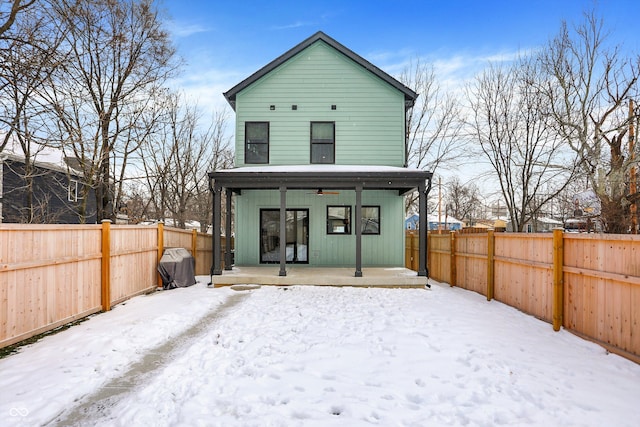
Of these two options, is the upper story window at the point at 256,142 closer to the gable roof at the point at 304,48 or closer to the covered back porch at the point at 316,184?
the gable roof at the point at 304,48

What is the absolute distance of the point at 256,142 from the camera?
39.4 feet

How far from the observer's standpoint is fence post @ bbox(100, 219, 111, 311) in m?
6.63

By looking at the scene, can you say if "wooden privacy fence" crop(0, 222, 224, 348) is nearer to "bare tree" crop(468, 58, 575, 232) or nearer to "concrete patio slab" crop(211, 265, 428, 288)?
"concrete patio slab" crop(211, 265, 428, 288)

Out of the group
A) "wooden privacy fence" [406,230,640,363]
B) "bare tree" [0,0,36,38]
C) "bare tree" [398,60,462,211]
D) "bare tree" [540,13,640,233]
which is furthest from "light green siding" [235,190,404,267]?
"bare tree" [398,60,462,211]

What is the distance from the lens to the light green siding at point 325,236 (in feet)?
39.3

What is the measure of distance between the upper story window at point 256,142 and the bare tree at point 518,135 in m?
9.95

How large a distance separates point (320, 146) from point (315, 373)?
9189 mm

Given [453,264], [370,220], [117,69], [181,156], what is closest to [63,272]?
[370,220]

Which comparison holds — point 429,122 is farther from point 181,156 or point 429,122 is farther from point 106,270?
point 106,270

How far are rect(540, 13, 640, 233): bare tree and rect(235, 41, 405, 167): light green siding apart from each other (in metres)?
6.53

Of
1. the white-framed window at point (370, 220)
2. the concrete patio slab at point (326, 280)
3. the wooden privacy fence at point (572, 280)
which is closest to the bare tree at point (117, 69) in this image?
the concrete patio slab at point (326, 280)

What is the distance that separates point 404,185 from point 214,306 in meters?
6.14

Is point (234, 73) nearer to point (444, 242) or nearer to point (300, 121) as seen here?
point (300, 121)

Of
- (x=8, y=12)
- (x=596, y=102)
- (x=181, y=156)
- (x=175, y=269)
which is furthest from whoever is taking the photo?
(x=181, y=156)
